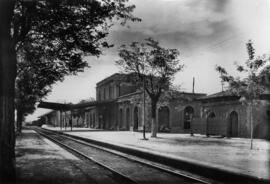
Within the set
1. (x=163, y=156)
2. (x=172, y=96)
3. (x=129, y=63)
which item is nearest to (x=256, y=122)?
(x=172, y=96)

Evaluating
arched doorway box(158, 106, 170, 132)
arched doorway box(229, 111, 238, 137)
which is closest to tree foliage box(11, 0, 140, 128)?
arched doorway box(229, 111, 238, 137)

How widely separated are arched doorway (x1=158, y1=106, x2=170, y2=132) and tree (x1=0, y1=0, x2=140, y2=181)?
103 ft

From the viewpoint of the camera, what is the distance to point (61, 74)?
16.8 m

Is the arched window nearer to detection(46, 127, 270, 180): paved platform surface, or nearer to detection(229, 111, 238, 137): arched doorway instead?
detection(229, 111, 238, 137): arched doorway

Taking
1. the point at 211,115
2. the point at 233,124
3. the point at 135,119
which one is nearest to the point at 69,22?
the point at 233,124

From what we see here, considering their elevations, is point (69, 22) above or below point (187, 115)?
above

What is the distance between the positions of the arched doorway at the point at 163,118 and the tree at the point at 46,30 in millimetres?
31340

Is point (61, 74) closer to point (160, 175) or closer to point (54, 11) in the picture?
point (54, 11)

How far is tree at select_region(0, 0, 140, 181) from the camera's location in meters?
8.37

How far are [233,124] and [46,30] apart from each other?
2305 cm

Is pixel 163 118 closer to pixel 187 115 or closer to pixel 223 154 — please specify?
pixel 187 115

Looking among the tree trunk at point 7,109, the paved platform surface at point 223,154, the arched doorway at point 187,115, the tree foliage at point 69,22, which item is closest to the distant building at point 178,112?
the arched doorway at point 187,115

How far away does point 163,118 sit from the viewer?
45.3m

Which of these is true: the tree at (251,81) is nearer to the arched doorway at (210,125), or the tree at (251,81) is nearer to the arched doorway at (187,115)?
the arched doorway at (210,125)
